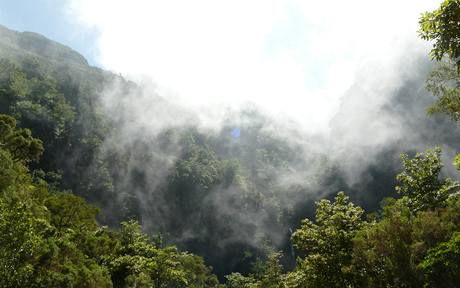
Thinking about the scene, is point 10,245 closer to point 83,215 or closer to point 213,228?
point 83,215

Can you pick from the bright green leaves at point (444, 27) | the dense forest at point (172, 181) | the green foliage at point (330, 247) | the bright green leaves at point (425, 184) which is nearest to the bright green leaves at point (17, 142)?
the dense forest at point (172, 181)

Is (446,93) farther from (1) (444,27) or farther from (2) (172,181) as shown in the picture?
(2) (172,181)

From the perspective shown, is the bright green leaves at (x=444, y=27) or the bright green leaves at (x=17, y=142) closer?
the bright green leaves at (x=444, y=27)

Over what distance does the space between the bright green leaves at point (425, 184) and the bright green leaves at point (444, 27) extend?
21363 millimetres

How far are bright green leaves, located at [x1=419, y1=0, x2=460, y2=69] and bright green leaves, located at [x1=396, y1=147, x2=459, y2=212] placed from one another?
21363 millimetres

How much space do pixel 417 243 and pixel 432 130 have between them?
510 feet

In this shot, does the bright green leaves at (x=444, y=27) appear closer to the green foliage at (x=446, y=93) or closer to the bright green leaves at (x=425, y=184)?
the green foliage at (x=446, y=93)

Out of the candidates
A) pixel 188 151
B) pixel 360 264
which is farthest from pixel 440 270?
pixel 188 151

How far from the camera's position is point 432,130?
159000 mm

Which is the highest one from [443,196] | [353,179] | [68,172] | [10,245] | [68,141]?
[353,179]

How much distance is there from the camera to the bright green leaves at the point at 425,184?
31.5m

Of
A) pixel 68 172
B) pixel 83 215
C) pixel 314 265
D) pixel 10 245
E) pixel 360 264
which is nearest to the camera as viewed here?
pixel 360 264

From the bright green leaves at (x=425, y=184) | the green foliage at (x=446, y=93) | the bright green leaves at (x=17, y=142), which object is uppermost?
the bright green leaves at (x=17, y=142)

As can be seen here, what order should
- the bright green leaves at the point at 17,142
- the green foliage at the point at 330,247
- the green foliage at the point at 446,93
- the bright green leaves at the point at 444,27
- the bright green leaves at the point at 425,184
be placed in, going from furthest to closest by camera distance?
1. the bright green leaves at the point at 17,142
2. the bright green leaves at the point at 425,184
3. the green foliage at the point at 330,247
4. the green foliage at the point at 446,93
5. the bright green leaves at the point at 444,27
